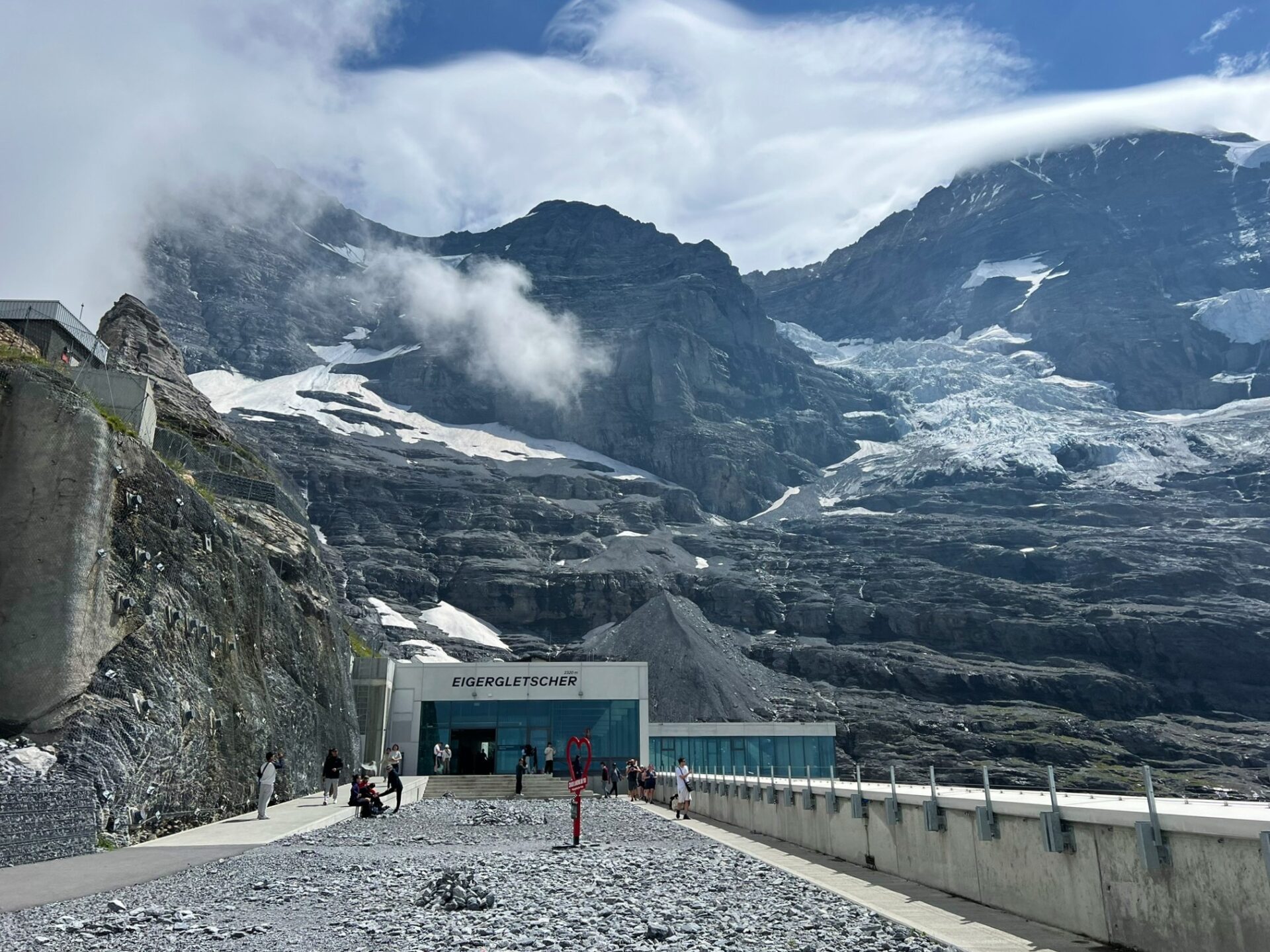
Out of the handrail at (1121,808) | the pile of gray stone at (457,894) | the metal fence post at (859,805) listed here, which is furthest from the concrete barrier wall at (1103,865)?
the pile of gray stone at (457,894)

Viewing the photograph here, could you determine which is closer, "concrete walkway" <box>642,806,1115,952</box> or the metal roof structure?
"concrete walkway" <box>642,806,1115,952</box>

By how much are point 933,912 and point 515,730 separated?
150ft

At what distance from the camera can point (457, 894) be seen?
11617mm

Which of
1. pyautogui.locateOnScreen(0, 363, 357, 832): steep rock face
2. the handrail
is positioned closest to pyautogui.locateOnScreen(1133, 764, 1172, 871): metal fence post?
the handrail

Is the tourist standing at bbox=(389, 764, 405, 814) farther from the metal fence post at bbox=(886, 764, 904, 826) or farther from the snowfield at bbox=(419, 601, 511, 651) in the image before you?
the snowfield at bbox=(419, 601, 511, 651)

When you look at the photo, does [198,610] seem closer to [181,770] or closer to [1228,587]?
[181,770]

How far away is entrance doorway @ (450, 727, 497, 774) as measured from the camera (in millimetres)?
55125

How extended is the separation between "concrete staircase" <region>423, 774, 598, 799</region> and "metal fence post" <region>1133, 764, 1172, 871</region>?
111 feet

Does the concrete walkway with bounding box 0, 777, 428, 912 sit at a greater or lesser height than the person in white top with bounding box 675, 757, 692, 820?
lesser

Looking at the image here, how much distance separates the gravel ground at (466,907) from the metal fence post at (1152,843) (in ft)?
6.52

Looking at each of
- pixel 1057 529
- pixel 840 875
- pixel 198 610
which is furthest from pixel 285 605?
pixel 1057 529

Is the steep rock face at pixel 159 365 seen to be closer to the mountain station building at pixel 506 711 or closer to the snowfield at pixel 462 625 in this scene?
the mountain station building at pixel 506 711

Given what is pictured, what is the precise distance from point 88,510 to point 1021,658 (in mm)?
133196

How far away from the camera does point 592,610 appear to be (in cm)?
14638
